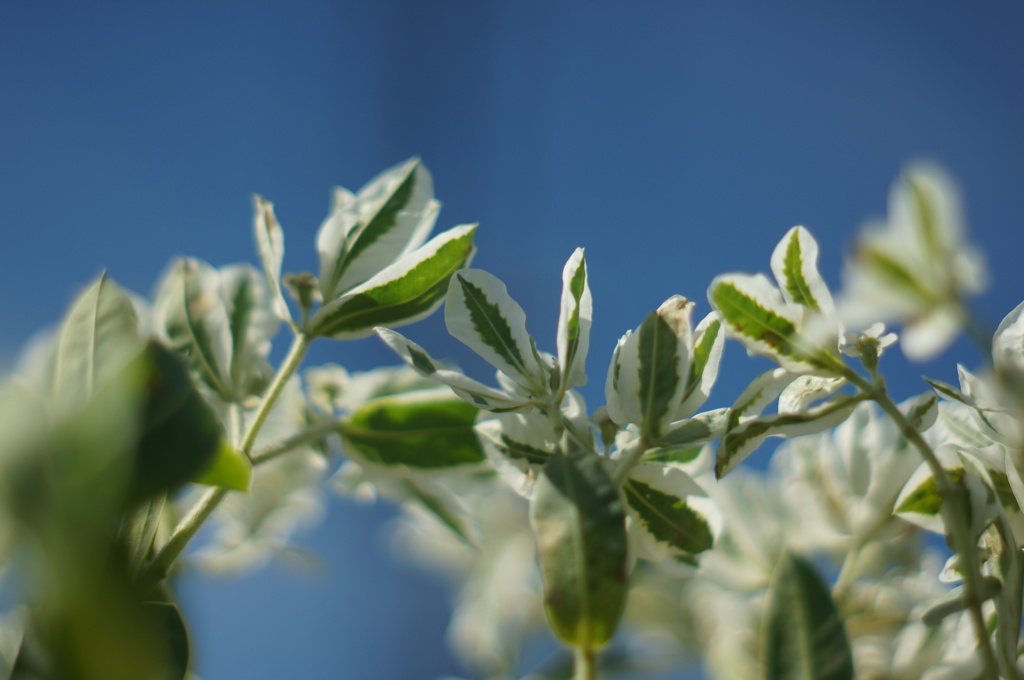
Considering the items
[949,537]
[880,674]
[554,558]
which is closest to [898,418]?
[949,537]

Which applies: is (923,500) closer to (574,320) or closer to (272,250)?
(574,320)

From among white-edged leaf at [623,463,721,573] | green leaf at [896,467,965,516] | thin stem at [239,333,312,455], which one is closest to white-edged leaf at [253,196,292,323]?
thin stem at [239,333,312,455]

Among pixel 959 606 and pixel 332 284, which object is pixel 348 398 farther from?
pixel 959 606

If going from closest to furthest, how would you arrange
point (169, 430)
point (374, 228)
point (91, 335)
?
point (169, 430) < point (91, 335) < point (374, 228)

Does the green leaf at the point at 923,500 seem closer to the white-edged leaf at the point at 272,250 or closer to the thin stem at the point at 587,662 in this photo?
the thin stem at the point at 587,662

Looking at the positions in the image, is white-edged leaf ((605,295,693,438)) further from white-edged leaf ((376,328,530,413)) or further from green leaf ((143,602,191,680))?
green leaf ((143,602,191,680))

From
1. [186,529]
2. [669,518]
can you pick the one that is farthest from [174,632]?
[669,518]
